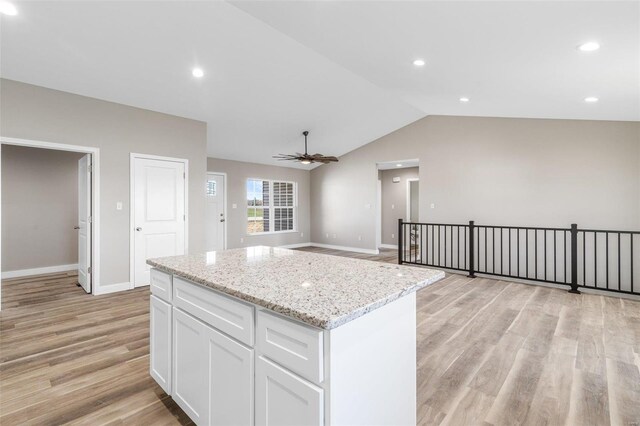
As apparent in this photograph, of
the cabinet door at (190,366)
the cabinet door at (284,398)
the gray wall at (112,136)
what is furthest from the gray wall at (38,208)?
the cabinet door at (284,398)

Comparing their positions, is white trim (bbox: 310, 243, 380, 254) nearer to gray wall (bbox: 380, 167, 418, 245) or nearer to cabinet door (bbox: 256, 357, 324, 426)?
gray wall (bbox: 380, 167, 418, 245)

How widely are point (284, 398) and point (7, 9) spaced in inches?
148

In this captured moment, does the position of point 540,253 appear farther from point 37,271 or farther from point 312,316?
point 37,271

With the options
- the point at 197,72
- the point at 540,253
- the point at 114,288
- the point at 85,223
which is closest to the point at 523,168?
the point at 540,253

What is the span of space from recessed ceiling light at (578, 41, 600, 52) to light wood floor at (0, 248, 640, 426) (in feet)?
8.16

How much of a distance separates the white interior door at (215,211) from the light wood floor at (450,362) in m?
3.30

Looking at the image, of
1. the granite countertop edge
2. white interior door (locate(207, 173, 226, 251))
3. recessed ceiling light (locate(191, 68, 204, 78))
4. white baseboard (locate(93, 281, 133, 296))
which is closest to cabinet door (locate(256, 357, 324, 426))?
the granite countertop edge

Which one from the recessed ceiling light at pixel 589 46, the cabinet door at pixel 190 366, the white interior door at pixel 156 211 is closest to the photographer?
the cabinet door at pixel 190 366

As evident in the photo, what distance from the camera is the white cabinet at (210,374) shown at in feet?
4.33

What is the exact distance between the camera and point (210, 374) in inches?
59.8

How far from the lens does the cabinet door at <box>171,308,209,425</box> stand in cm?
158

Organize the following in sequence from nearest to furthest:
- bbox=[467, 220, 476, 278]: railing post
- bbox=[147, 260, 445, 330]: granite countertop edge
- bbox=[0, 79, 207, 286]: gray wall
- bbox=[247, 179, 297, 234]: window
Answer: bbox=[147, 260, 445, 330]: granite countertop edge < bbox=[0, 79, 207, 286]: gray wall < bbox=[467, 220, 476, 278]: railing post < bbox=[247, 179, 297, 234]: window

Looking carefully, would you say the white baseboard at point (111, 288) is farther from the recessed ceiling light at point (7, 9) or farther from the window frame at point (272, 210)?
the window frame at point (272, 210)

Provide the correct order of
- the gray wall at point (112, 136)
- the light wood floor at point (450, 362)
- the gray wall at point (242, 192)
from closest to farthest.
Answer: the light wood floor at point (450, 362) < the gray wall at point (112, 136) < the gray wall at point (242, 192)
